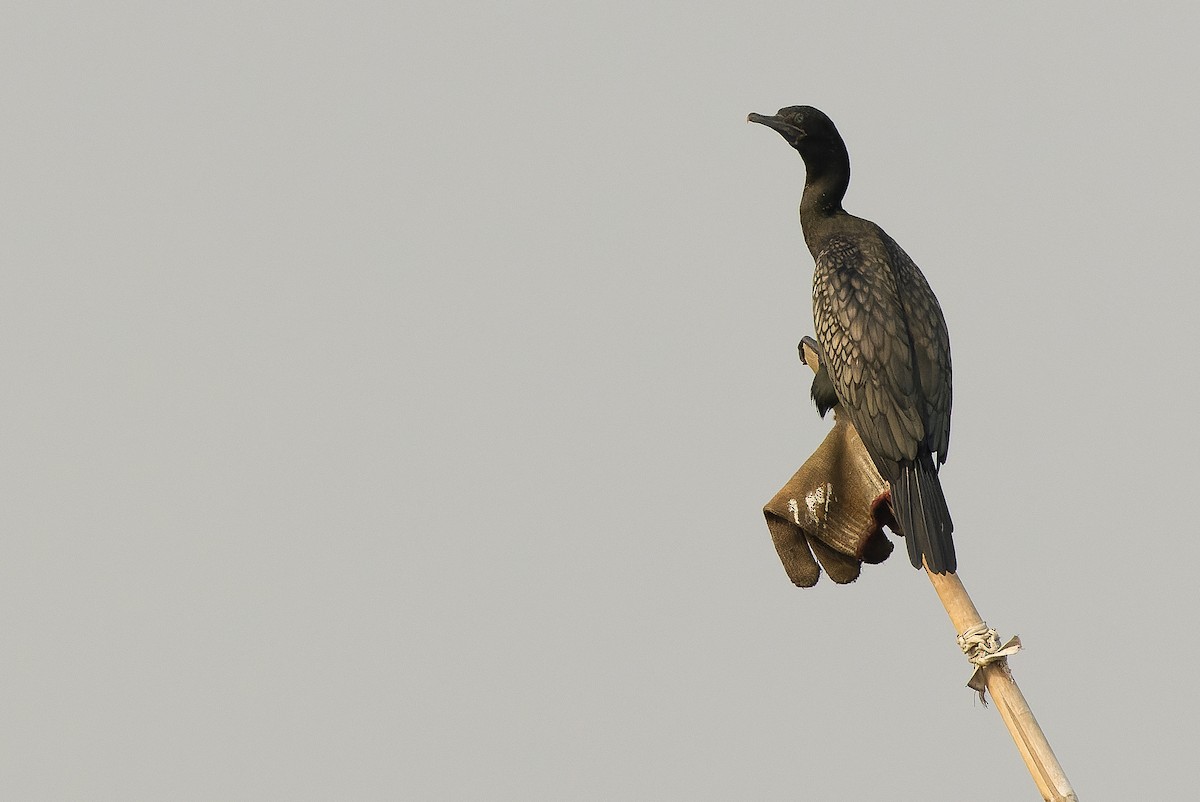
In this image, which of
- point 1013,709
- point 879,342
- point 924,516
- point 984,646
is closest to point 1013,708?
point 1013,709

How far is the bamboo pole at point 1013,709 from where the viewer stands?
15.3ft

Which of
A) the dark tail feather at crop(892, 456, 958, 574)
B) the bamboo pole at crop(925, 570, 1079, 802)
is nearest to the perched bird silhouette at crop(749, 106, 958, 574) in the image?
the dark tail feather at crop(892, 456, 958, 574)

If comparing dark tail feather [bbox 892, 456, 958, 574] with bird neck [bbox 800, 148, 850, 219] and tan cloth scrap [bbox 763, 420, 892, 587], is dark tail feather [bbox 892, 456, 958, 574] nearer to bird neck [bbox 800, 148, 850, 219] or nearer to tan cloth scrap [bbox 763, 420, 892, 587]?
tan cloth scrap [bbox 763, 420, 892, 587]

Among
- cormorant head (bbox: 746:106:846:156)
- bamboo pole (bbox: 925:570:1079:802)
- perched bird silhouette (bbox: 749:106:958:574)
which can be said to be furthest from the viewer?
cormorant head (bbox: 746:106:846:156)

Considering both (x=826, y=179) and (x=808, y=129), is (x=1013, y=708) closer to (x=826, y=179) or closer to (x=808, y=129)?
(x=826, y=179)

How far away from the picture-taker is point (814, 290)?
5.54 meters

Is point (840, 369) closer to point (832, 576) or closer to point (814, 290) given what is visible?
point (814, 290)

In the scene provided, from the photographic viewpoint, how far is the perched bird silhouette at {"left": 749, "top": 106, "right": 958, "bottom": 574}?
499cm

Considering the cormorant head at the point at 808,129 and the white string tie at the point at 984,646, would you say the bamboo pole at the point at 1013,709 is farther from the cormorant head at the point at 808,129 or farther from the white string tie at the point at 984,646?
the cormorant head at the point at 808,129

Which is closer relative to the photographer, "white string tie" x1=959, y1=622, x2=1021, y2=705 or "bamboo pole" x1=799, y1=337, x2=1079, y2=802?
"bamboo pole" x1=799, y1=337, x2=1079, y2=802

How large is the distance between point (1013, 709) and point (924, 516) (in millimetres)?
724

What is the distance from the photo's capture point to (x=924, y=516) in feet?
16.1

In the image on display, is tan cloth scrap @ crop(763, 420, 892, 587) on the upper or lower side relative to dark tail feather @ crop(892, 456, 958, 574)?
upper

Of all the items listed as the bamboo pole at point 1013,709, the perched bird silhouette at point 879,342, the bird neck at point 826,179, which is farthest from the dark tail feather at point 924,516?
the bird neck at point 826,179
